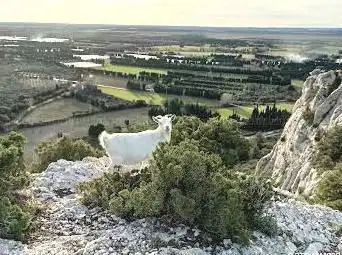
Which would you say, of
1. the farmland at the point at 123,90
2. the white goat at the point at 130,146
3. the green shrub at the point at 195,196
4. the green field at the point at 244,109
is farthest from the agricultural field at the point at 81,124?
the green shrub at the point at 195,196

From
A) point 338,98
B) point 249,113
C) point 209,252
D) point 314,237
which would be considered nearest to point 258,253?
point 209,252

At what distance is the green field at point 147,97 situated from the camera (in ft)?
408

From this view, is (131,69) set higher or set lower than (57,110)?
lower

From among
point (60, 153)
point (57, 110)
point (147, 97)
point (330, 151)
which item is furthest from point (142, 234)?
point (147, 97)

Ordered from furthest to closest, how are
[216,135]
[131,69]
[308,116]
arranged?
[131,69] → [308,116] → [216,135]

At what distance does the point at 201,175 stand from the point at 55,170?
6652 millimetres

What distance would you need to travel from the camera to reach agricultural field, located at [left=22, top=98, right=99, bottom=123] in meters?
103

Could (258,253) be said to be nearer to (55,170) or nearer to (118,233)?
(118,233)

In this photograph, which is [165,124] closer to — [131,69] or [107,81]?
[107,81]

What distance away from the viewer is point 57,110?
4441 inches

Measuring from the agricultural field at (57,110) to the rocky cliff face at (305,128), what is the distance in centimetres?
6009

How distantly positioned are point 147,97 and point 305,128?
86.9 meters

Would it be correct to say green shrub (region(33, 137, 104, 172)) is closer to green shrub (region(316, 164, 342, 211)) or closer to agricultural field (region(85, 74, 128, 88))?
green shrub (region(316, 164, 342, 211))

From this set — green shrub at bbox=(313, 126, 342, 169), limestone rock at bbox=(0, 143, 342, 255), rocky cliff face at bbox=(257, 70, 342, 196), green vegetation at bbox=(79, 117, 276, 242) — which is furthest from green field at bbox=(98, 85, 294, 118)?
green vegetation at bbox=(79, 117, 276, 242)
